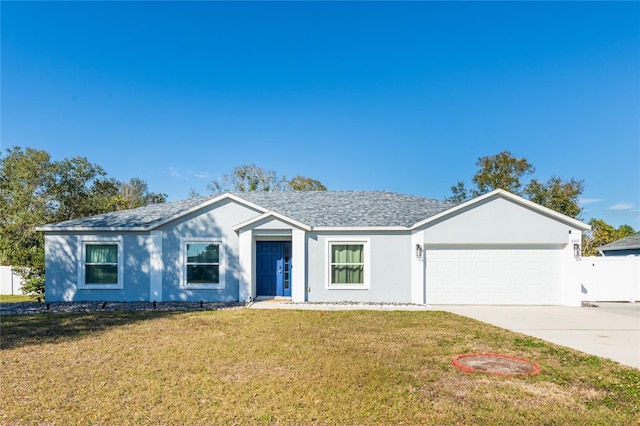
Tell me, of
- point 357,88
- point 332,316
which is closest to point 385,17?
point 357,88

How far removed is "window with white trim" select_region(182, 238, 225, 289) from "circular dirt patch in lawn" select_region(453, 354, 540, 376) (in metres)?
9.95

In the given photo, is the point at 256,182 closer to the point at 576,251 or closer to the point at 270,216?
the point at 270,216

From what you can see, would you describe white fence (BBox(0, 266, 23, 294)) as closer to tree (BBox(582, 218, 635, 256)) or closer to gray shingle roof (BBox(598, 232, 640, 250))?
gray shingle roof (BBox(598, 232, 640, 250))

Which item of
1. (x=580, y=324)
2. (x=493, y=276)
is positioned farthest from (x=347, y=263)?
(x=580, y=324)

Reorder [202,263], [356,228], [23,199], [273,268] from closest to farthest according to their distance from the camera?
1. [356,228]
2. [202,263]
3. [273,268]
4. [23,199]

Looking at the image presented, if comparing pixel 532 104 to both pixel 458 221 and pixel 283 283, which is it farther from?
pixel 283 283

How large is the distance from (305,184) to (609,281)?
2893 cm

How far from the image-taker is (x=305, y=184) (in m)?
39.8

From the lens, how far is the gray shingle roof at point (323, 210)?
14.4 metres

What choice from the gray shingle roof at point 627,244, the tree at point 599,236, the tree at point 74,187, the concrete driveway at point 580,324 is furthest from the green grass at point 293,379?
the tree at point 599,236

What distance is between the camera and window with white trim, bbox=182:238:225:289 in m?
14.1

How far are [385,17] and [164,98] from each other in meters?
12.3

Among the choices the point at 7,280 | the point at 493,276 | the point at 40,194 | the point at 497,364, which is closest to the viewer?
the point at 497,364

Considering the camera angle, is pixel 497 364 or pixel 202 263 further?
pixel 202 263
